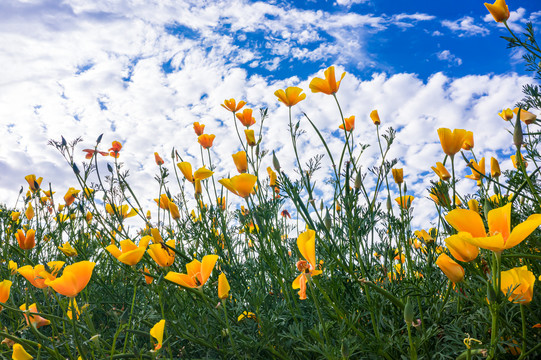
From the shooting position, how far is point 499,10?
172cm

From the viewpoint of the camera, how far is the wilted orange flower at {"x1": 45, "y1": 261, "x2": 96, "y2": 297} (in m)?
1.05

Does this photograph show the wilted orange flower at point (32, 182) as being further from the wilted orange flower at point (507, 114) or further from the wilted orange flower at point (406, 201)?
the wilted orange flower at point (507, 114)

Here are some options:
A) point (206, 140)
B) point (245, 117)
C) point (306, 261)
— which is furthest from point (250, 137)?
point (306, 261)

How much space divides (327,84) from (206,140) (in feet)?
3.02

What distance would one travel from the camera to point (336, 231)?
6.03ft

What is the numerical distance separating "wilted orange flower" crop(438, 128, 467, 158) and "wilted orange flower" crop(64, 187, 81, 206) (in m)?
2.31

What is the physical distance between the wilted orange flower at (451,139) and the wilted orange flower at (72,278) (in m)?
1.31

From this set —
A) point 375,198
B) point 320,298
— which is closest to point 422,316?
point 320,298

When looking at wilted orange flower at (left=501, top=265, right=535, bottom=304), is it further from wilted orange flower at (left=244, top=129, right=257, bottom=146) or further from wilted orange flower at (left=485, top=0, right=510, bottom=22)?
wilted orange flower at (left=244, top=129, right=257, bottom=146)

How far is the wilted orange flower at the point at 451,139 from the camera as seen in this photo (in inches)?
56.3

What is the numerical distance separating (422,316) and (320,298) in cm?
39

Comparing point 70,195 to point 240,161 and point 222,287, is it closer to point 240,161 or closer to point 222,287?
point 240,161

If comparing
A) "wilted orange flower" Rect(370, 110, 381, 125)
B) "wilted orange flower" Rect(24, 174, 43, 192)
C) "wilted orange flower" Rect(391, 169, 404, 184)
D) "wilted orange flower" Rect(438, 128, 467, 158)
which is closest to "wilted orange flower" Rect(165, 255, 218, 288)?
"wilted orange flower" Rect(438, 128, 467, 158)

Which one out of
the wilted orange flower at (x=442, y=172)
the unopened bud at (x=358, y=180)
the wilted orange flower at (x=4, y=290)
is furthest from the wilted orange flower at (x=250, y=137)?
the wilted orange flower at (x=4, y=290)
